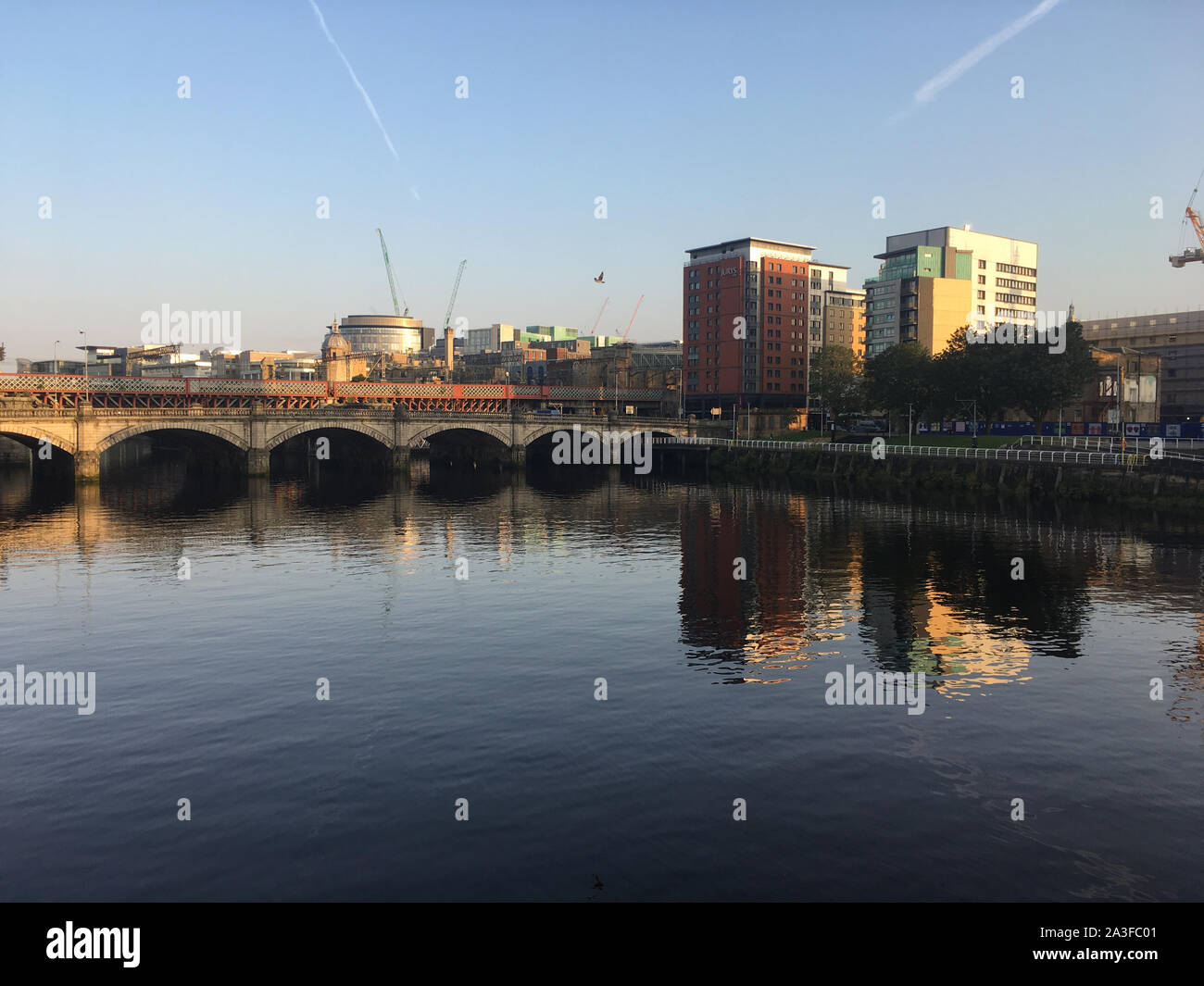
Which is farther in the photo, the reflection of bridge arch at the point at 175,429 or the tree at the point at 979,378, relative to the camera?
the tree at the point at 979,378

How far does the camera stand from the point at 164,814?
22.3 metres

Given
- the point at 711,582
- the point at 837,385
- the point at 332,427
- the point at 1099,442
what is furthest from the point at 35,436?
the point at 1099,442

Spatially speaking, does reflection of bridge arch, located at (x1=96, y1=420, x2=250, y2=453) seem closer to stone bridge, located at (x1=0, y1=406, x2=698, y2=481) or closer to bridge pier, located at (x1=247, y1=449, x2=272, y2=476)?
stone bridge, located at (x1=0, y1=406, x2=698, y2=481)

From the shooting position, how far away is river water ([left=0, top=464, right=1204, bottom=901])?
20047 millimetres

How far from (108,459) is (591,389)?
103m

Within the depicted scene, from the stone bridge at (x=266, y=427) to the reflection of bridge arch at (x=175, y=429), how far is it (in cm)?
13

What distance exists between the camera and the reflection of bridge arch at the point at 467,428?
148 metres

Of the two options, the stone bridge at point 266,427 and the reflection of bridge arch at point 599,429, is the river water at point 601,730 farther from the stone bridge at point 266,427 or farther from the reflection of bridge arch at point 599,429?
the reflection of bridge arch at point 599,429

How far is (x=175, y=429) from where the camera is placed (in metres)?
123

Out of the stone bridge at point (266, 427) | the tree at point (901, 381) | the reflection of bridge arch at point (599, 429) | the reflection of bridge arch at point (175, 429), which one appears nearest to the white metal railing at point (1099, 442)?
the tree at point (901, 381)

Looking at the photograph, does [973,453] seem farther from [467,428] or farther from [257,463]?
[257,463]
